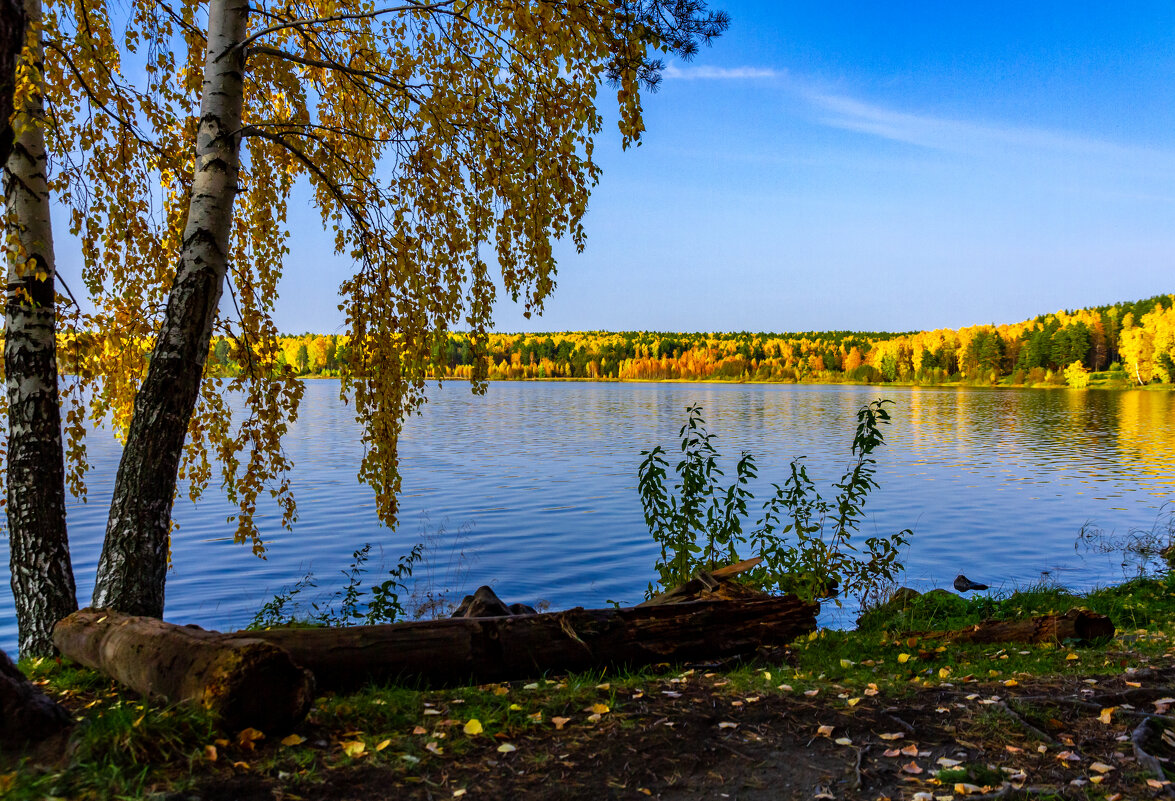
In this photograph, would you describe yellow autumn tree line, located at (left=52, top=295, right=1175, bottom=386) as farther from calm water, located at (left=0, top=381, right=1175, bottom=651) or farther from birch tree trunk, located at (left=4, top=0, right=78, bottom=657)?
birch tree trunk, located at (left=4, top=0, right=78, bottom=657)

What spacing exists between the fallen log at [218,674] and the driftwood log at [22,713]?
0.48 metres

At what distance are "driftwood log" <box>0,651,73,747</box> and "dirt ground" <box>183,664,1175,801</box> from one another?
0.98 meters

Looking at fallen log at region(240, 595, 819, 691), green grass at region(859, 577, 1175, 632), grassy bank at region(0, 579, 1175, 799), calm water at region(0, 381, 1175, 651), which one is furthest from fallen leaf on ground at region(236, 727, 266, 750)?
calm water at region(0, 381, 1175, 651)

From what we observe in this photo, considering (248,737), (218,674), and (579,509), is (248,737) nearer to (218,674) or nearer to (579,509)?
(218,674)

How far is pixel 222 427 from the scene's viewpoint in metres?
7.23

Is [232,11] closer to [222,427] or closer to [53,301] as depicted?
[53,301]

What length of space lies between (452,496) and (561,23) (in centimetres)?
1604

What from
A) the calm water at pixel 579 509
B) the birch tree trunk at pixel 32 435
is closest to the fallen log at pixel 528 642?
the birch tree trunk at pixel 32 435

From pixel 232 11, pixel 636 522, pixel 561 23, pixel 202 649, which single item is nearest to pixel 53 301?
pixel 232 11

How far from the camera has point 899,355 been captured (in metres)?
136

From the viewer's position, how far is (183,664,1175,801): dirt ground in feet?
12.0

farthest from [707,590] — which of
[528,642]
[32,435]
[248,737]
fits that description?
[32,435]

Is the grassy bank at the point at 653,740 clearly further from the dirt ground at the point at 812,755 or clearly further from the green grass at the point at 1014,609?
the green grass at the point at 1014,609

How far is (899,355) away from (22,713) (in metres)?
144
